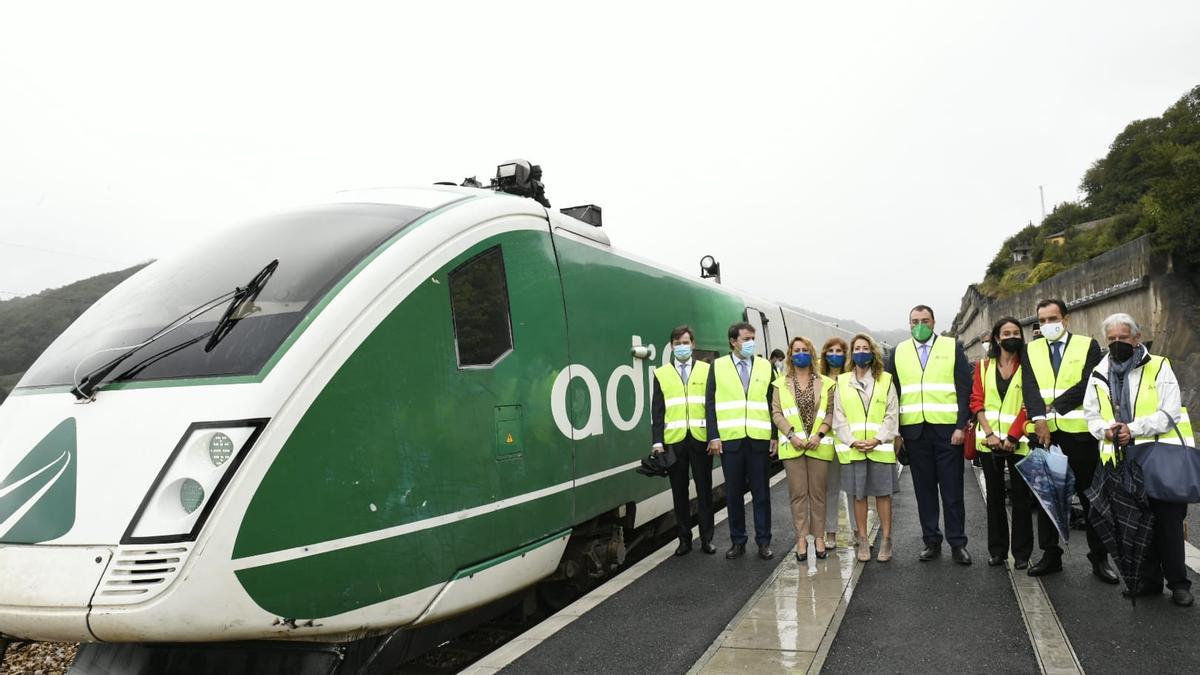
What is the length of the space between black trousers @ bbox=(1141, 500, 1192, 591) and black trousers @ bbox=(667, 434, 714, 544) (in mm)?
2907

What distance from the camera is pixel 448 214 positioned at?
444 centimetres

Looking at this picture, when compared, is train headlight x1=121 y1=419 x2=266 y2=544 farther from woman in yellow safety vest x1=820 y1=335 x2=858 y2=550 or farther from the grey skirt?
woman in yellow safety vest x1=820 y1=335 x2=858 y2=550

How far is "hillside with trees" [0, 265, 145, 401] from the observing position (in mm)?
87750

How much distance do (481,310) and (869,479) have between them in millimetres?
3312

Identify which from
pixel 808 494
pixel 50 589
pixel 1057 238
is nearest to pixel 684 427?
pixel 808 494

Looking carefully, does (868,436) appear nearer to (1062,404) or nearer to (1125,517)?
(1062,404)

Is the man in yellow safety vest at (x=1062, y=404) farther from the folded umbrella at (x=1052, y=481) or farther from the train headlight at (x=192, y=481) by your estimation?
the train headlight at (x=192, y=481)

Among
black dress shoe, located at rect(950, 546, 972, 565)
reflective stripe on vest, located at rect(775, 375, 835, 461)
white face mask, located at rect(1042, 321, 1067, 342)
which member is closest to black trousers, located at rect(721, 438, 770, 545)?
reflective stripe on vest, located at rect(775, 375, 835, 461)

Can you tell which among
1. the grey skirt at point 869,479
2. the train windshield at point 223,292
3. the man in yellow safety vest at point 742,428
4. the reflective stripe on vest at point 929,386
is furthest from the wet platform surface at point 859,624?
the train windshield at point 223,292

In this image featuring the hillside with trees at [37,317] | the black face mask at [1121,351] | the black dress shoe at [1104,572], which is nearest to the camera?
the black face mask at [1121,351]

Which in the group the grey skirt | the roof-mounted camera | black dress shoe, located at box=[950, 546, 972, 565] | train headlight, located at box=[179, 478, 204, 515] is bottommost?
black dress shoe, located at box=[950, 546, 972, 565]

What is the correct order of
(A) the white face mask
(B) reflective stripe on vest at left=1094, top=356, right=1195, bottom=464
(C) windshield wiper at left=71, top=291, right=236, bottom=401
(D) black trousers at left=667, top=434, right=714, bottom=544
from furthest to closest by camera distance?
1. (D) black trousers at left=667, top=434, right=714, bottom=544
2. (A) the white face mask
3. (B) reflective stripe on vest at left=1094, top=356, right=1195, bottom=464
4. (C) windshield wiper at left=71, top=291, right=236, bottom=401

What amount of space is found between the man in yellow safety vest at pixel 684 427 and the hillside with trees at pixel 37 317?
282 feet

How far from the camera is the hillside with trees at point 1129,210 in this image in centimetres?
2741
